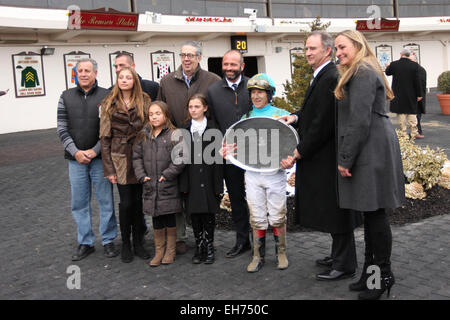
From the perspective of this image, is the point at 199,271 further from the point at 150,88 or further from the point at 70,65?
the point at 70,65

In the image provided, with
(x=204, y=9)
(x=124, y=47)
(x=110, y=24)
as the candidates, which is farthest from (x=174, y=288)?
(x=204, y=9)

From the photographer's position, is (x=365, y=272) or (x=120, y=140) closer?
(x=365, y=272)

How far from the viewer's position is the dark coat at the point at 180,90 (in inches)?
203

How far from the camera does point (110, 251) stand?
5.17 m

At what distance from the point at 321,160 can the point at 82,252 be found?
8.80 ft

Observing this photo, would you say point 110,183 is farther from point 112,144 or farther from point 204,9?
point 204,9

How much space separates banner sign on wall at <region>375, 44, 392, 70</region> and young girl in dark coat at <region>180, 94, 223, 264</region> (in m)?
25.5

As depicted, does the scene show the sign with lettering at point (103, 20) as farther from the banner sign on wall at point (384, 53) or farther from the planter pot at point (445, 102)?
the banner sign on wall at point (384, 53)

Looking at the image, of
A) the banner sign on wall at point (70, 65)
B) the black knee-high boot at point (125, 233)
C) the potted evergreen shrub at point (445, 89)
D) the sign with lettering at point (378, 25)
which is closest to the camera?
the black knee-high boot at point (125, 233)

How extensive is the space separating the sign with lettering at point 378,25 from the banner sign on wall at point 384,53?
1.63m

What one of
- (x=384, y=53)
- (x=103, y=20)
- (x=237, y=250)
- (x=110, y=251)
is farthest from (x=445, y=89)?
(x=110, y=251)

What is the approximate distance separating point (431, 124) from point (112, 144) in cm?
1233

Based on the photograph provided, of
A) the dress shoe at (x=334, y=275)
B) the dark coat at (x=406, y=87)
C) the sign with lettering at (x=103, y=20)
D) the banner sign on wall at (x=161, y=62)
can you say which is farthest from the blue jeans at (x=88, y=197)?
the banner sign on wall at (x=161, y=62)

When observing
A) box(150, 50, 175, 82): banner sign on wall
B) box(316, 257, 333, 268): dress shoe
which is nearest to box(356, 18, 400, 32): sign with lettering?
box(150, 50, 175, 82): banner sign on wall
